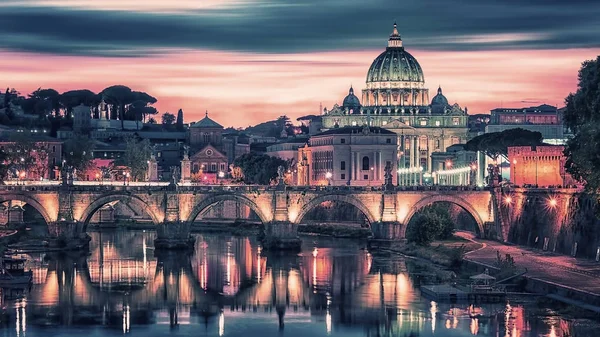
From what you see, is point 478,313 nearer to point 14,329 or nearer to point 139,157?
point 14,329

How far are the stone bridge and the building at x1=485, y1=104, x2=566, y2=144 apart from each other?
7662 centimetres

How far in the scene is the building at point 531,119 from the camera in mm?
177375

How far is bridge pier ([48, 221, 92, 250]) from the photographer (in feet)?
325

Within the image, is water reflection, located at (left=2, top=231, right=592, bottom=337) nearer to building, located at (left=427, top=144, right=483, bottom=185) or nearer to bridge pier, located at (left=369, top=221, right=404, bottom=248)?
bridge pier, located at (left=369, top=221, right=404, bottom=248)

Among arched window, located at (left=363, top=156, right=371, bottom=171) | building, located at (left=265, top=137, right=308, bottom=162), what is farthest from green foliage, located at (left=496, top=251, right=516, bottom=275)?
building, located at (left=265, top=137, right=308, bottom=162)

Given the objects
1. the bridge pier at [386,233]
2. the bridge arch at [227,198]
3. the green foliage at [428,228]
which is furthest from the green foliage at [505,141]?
the bridge arch at [227,198]

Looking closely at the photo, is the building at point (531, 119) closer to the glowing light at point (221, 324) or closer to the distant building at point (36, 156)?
the distant building at point (36, 156)

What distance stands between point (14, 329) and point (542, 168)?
46136 millimetres

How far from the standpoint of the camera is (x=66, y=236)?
9931 centimetres

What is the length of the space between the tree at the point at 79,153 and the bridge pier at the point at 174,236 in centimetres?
5352

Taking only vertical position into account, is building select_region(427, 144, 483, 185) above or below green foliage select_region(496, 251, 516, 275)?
above

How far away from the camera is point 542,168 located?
100250 millimetres

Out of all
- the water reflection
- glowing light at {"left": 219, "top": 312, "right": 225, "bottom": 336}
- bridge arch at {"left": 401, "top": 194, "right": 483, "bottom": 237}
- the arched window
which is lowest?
glowing light at {"left": 219, "top": 312, "right": 225, "bottom": 336}

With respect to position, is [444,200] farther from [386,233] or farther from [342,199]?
[342,199]
